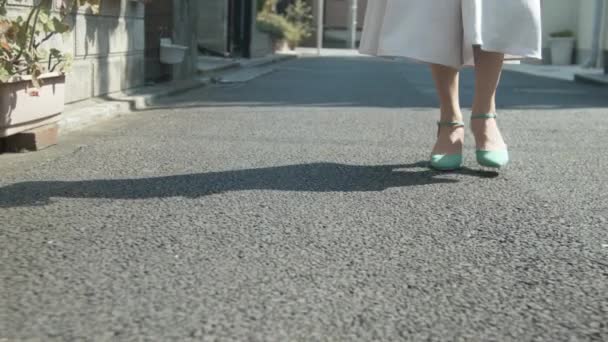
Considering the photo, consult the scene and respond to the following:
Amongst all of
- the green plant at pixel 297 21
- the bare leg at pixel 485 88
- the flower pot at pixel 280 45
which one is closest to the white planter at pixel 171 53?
the bare leg at pixel 485 88

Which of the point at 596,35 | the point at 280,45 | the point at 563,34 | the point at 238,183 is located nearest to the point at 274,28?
the point at 280,45

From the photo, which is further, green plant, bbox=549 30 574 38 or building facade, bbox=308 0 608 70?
green plant, bbox=549 30 574 38

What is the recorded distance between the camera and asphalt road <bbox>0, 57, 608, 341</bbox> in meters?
1.92

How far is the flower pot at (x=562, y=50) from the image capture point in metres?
22.9

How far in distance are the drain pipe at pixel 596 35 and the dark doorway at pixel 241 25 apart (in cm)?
726

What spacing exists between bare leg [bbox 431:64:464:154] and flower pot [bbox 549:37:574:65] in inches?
788

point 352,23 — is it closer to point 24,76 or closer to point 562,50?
point 562,50

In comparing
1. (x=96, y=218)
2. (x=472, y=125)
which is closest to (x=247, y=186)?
(x=96, y=218)

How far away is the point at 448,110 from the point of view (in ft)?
12.9

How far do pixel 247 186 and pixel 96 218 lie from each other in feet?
2.58

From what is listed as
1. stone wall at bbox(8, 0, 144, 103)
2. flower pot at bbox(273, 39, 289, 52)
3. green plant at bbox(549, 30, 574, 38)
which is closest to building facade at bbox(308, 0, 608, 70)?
green plant at bbox(549, 30, 574, 38)

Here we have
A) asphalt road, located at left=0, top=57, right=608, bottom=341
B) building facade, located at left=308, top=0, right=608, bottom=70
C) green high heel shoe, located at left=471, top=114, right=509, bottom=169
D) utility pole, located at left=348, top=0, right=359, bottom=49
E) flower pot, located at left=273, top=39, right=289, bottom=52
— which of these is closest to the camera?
asphalt road, located at left=0, top=57, right=608, bottom=341

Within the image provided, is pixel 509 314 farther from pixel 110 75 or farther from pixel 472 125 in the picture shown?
pixel 110 75

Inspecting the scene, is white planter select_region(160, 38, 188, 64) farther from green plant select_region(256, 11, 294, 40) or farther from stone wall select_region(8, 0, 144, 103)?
green plant select_region(256, 11, 294, 40)
